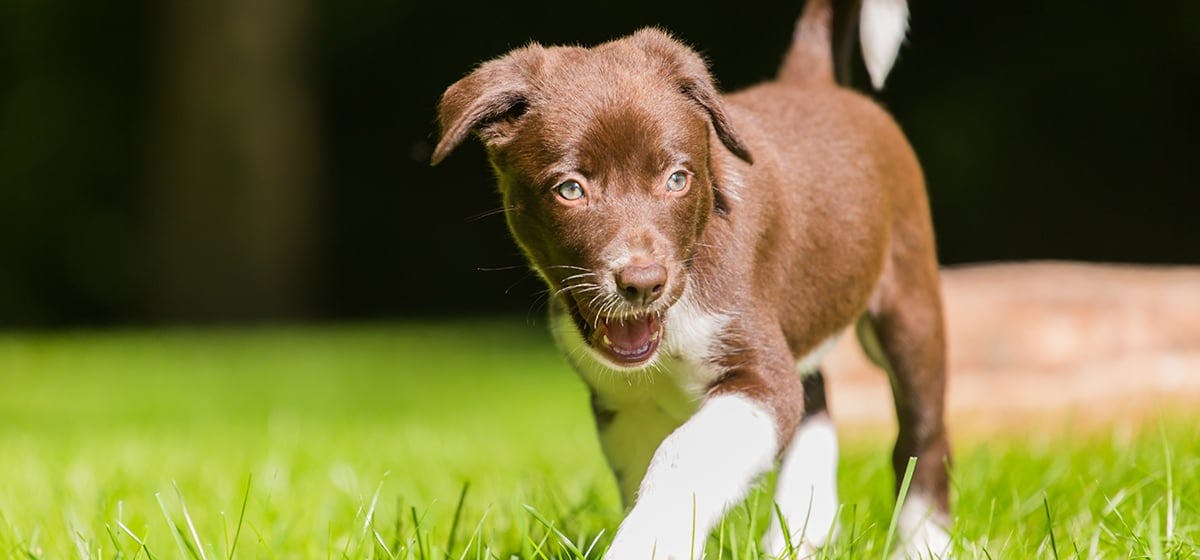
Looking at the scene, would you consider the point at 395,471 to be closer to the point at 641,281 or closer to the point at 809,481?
the point at 809,481

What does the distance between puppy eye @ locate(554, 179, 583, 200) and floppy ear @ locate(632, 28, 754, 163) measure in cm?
39

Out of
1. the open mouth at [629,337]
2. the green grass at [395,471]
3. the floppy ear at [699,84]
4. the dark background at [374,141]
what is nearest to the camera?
the open mouth at [629,337]

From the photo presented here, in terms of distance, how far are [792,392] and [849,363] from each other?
454 cm

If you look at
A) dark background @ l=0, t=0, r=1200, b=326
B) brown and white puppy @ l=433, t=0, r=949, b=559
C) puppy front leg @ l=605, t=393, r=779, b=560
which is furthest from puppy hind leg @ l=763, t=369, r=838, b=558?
dark background @ l=0, t=0, r=1200, b=326

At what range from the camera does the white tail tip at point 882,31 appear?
494 cm

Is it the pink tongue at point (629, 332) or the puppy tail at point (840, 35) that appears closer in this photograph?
the pink tongue at point (629, 332)

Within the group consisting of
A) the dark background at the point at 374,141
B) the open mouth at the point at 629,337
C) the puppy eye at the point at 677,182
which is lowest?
the dark background at the point at 374,141

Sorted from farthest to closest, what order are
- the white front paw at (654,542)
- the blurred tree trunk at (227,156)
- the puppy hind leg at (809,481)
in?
the blurred tree trunk at (227,156)
the puppy hind leg at (809,481)
the white front paw at (654,542)

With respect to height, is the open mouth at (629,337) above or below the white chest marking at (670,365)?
Answer: above

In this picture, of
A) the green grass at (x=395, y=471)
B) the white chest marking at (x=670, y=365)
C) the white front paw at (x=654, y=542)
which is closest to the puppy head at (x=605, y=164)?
the white chest marking at (x=670, y=365)

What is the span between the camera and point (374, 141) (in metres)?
16.8

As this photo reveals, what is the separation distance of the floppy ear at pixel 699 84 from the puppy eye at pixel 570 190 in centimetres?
39

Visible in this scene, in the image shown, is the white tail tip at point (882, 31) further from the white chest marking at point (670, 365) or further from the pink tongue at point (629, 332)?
the pink tongue at point (629, 332)

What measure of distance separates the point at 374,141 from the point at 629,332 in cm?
1380
